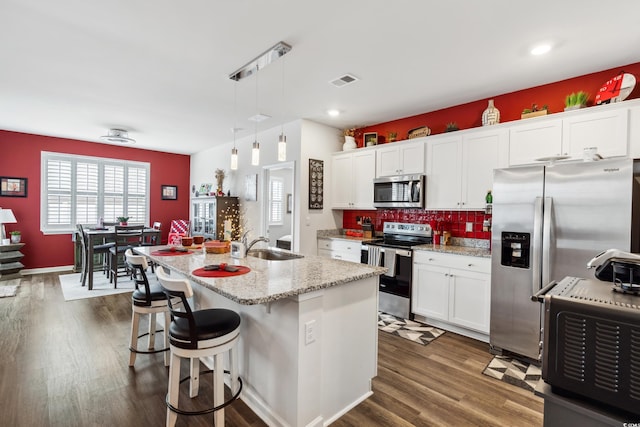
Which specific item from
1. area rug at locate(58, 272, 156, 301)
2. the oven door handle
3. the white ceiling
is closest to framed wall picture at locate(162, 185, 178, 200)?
area rug at locate(58, 272, 156, 301)

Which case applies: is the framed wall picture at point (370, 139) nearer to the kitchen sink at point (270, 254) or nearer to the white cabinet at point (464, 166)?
the white cabinet at point (464, 166)

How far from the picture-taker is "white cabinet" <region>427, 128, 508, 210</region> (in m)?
3.33

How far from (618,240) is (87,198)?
836 cm

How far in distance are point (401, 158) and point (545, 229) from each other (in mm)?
1971

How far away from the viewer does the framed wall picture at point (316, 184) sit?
469 cm

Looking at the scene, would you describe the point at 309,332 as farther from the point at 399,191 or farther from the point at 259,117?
the point at 259,117

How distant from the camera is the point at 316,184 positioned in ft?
15.7

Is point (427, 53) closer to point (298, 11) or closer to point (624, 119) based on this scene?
point (298, 11)

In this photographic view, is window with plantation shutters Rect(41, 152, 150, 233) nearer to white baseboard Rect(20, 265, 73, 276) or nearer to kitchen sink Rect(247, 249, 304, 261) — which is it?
white baseboard Rect(20, 265, 73, 276)

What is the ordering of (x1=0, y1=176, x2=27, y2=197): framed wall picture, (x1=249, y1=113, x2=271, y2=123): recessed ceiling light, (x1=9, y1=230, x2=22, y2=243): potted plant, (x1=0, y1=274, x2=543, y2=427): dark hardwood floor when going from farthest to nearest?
(x1=0, y1=176, x2=27, y2=197): framed wall picture < (x1=9, y1=230, x2=22, y2=243): potted plant < (x1=249, y1=113, x2=271, y2=123): recessed ceiling light < (x1=0, y1=274, x2=543, y2=427): dark hardwood floor

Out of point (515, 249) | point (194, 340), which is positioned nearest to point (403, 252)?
point (515, 249)

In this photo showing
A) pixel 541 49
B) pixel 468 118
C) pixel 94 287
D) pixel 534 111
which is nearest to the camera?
pixel 541 49

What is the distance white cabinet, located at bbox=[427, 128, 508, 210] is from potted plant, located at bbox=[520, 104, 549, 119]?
0.25m

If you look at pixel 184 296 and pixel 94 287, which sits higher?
pixel 184 296
